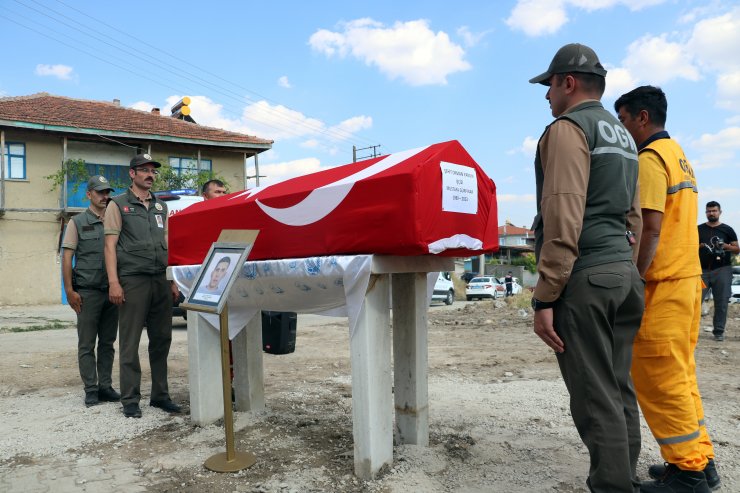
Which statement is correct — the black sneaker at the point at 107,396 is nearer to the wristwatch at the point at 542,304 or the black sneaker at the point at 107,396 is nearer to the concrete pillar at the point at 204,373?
the concrete pillar at the point at 204,373

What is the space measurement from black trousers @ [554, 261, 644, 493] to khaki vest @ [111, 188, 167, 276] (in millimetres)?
3529

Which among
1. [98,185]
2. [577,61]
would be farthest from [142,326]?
[577,61]

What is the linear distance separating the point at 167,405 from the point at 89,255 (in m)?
1.58

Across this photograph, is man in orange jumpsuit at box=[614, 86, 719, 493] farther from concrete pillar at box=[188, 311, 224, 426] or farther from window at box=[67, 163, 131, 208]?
window at box=[67, 163, 131, 208]

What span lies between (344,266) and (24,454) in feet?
8.43

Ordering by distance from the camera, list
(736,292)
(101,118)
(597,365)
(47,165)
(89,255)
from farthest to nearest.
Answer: (101,118) < (47,165) < (736,292) < (89,255) < (597,365)

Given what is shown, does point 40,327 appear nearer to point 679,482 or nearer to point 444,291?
point 679,482

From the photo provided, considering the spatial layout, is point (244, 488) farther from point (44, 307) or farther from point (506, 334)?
point (44, 307)

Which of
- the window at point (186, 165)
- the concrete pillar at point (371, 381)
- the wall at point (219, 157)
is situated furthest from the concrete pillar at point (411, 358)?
the wall at point (219, 157)

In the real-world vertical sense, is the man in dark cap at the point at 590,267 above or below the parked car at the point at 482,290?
above

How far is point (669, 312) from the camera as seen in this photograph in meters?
2.86

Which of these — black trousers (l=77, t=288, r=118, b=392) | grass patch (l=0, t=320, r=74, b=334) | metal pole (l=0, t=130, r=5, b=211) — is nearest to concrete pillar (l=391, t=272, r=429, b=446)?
black trousers (l=77, t=288, r=118, b=392)

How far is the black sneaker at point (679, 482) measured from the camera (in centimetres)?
277

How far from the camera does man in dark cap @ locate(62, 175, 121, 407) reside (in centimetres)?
515
